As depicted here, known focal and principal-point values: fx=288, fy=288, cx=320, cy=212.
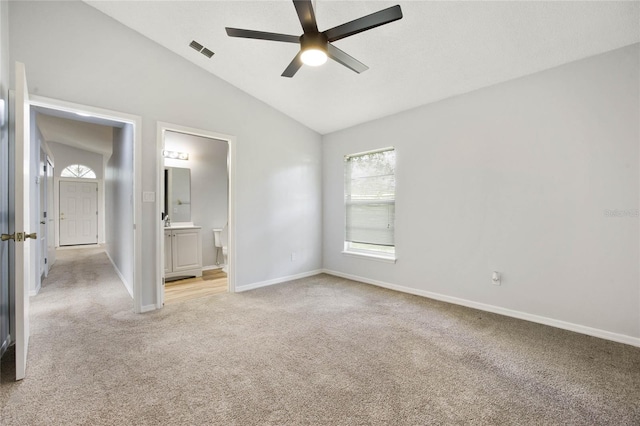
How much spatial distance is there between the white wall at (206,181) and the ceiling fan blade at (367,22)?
3.74 meters

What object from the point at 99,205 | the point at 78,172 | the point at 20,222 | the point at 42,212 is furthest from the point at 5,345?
the point at 78,172

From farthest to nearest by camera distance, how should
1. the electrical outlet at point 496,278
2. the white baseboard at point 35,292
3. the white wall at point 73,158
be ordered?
1. the white wall at point 73,158
2. the white baseboard at point 35,292
3. the electrical outlet at point 496,278

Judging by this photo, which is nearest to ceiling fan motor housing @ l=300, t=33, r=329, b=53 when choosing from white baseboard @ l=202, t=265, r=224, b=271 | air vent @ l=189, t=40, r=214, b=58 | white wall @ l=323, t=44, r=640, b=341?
air vent @ l=189, t=40, r=214, b=58

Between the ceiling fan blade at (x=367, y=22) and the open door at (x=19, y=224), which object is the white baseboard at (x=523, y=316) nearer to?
the ceiling fan blade at (x=367, y=22)

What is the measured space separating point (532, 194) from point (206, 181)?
16.6 feet

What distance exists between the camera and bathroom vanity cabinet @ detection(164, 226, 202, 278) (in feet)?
15.0

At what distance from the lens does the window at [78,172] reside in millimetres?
8812

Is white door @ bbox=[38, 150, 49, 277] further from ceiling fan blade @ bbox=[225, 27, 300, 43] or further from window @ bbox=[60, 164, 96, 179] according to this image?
window @ bbox=[60, 164, 96, 179]

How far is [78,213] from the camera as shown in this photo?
888 centimetres

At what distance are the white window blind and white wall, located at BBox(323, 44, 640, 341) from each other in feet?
0.76

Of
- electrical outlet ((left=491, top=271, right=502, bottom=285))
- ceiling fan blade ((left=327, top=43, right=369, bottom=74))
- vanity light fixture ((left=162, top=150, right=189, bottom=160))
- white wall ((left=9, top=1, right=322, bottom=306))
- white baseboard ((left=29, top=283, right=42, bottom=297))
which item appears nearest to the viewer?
ceiling fan blade ((left=327, top=43, right=369, bottom=74))

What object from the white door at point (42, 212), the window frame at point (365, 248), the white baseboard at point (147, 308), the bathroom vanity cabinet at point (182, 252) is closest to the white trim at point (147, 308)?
the white baseboard at point (147, 308)

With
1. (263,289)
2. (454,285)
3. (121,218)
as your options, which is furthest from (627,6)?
(121,218)

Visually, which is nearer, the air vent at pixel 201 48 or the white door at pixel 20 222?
the white door at pixel 20 222
